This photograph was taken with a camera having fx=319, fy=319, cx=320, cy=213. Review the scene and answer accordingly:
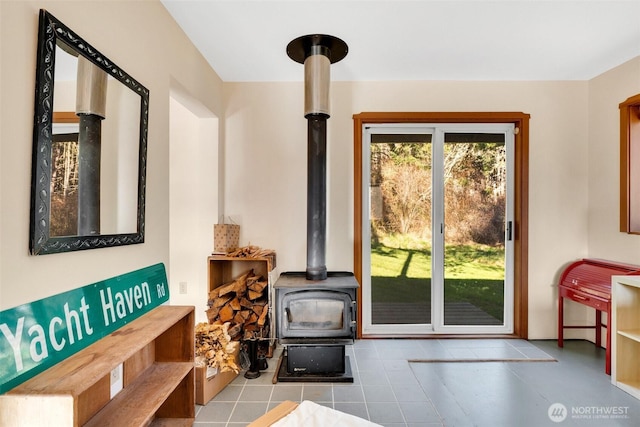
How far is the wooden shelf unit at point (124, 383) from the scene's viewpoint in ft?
2.93

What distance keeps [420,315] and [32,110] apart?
3189 millimetres

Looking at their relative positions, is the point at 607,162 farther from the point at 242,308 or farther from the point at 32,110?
the point at 32,110

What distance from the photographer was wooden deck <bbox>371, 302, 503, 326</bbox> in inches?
125

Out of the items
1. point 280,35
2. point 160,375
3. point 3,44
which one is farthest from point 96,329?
point 280,35

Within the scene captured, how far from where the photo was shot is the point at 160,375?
1625 mm

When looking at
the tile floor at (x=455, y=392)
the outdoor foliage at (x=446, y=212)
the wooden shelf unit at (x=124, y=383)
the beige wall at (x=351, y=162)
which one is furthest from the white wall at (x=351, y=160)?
the wooden shelf unit at (x=124, y=383)

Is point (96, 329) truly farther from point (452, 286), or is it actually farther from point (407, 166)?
point (452, 286)

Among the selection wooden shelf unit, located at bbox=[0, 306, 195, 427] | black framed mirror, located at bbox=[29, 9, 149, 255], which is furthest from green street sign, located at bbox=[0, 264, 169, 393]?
black framed mirror, located at bbox=[29, 9, 149, 255]

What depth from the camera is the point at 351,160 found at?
307cm

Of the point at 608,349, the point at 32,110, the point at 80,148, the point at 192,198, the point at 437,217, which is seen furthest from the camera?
the point at 437,217

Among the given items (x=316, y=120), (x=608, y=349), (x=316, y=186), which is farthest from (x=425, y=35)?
(x=608, y=349)

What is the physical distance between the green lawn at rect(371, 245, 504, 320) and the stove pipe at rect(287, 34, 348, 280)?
2.80ft

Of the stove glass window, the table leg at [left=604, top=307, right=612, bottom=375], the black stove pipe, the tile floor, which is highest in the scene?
the black stove pipe

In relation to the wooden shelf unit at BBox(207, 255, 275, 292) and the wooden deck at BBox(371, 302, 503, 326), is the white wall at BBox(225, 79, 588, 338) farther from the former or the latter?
the wooden deck at BBox(371, 302, 503, 326)
